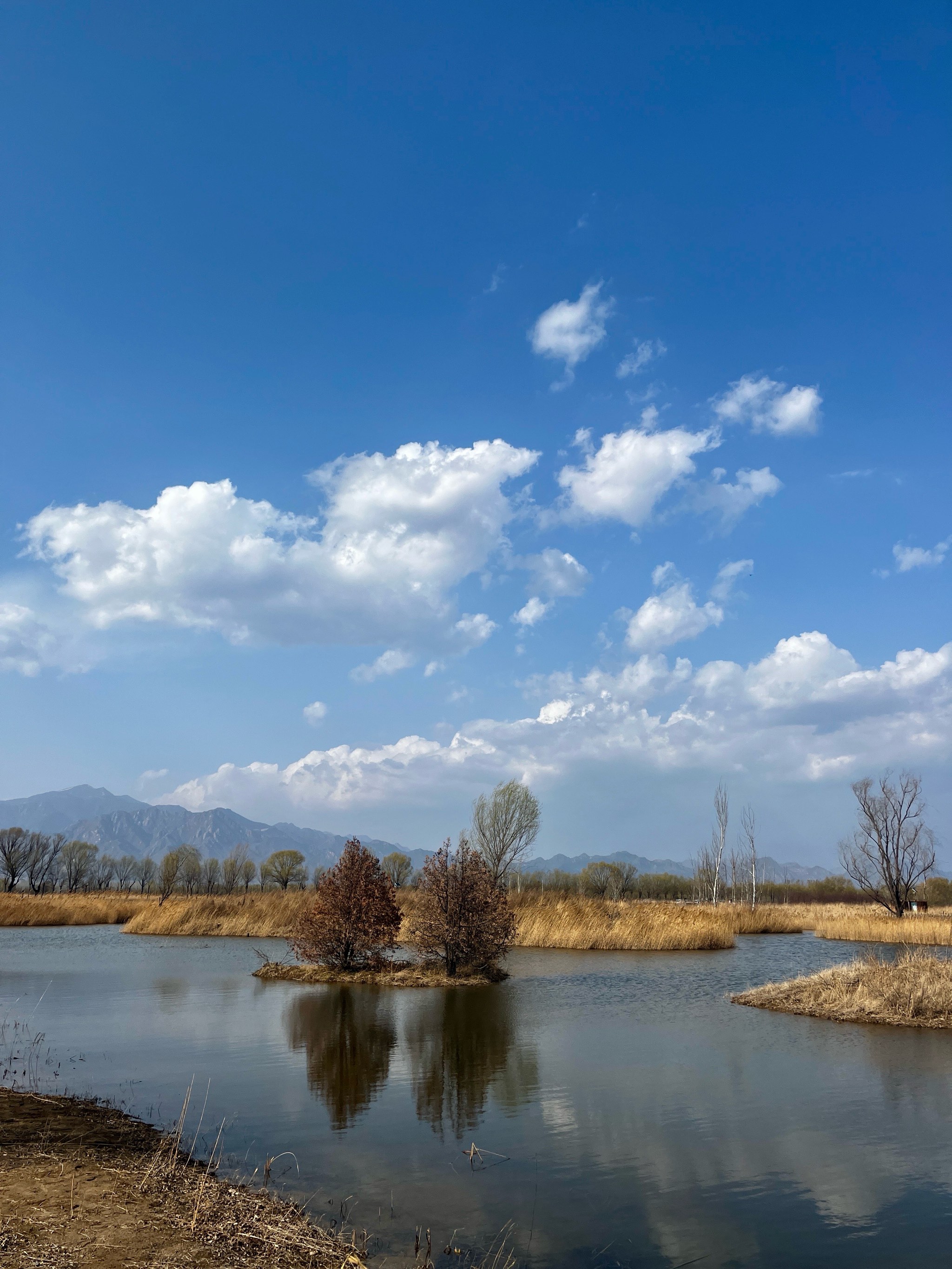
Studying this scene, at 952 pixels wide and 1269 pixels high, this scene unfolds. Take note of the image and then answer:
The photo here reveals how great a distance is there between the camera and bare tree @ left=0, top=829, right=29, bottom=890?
93.4 m

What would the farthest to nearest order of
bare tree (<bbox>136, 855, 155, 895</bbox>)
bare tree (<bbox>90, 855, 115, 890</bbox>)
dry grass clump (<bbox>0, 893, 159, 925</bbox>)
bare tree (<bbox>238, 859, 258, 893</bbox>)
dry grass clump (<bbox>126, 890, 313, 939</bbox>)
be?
1. bare tree (<bbox>136, 855, 155, 895</bbox>)
2. bare tree (<bbox>90, 855, 115, 890</bbox>)
3. bare tree (<bbox>238, 859, 258, 893</bbox>)
4. dry grass clump (<bbox>0, 893, 159, 925</bbox>)
5. dry grass clump (<bbox>126, 890, 313, 939</bbox>)

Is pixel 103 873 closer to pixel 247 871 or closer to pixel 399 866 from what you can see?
pixel 247 871

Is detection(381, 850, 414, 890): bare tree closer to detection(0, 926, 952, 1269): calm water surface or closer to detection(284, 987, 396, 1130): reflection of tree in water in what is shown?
detection(284, 987, 396, 1130): reflection of tree in water

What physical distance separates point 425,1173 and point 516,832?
66747 mm

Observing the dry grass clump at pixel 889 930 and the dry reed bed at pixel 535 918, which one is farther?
the dry grass clump at pixel 889 930

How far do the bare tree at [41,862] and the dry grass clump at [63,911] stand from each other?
47.4 metres

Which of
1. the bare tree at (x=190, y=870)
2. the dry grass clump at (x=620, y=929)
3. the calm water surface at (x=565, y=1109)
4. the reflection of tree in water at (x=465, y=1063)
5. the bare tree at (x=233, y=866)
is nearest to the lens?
the calm water surface at (x=565, y=1109)

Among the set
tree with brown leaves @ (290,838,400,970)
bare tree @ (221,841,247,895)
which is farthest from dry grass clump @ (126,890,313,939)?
bare tree @ (221,841,247,895)

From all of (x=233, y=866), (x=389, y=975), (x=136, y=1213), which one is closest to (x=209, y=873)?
(x=233, y=866)

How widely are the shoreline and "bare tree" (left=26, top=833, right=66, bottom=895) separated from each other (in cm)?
9717

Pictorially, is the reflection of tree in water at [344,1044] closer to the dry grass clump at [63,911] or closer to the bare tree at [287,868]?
the dry grass clump at [63,911]

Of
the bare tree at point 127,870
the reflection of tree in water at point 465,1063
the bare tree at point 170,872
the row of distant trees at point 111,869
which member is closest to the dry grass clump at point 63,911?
the bare tree at point 170,872

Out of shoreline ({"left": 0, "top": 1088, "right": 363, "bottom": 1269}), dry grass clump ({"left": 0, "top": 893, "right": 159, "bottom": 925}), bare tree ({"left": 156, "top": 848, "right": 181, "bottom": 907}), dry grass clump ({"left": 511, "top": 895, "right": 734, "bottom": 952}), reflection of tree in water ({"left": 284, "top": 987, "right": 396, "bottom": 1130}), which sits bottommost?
bare tree ({"left": 156, "top": 848, "right": 181, "bottom": 907})

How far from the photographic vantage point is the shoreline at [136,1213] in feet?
19.2
